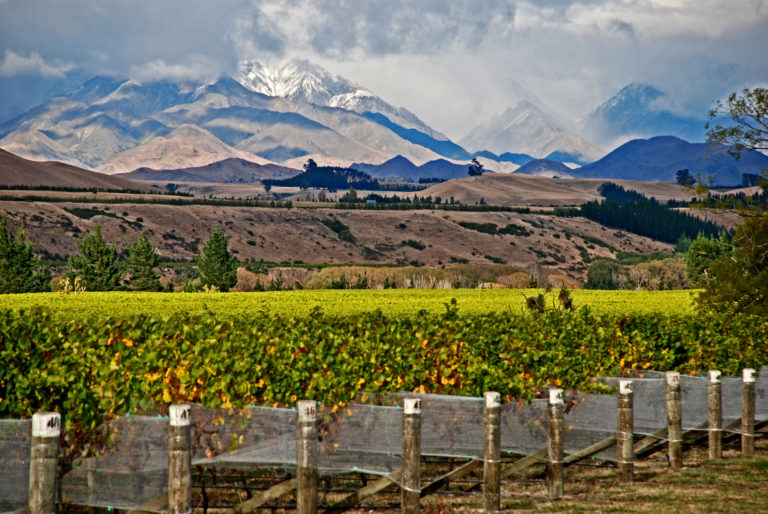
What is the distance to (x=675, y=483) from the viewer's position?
12.9m

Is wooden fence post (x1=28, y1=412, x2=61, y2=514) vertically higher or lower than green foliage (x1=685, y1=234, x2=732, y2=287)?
lower

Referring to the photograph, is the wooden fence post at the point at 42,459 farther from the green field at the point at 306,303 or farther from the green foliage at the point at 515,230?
the green foliage at the point at 515,230

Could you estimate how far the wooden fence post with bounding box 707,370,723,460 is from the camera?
14836 millimetres

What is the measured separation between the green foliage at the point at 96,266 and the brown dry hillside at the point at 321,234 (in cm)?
6206

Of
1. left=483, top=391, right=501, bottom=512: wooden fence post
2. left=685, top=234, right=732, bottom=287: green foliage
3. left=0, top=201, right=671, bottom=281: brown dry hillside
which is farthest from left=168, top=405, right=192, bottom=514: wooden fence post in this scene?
left=0, top=201, right=671, bottom=281: brown dry hillside

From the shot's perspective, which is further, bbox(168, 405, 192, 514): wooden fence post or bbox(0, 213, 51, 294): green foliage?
bbox(0, 213, 51, 294): green foliage

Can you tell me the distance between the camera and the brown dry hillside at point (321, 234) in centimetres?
13075

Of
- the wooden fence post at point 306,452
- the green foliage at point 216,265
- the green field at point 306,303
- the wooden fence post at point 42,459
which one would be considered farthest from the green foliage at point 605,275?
the wooden fence post at point 42,459

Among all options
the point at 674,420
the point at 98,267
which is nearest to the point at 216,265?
the point at 98,267

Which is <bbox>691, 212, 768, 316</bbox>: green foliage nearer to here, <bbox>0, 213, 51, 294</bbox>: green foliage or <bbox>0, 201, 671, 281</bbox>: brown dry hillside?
<bbox>0, 213, 51, 294</bbox>: green foliage

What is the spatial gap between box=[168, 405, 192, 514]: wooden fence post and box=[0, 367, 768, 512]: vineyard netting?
245 millimetres

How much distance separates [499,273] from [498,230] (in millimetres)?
96960

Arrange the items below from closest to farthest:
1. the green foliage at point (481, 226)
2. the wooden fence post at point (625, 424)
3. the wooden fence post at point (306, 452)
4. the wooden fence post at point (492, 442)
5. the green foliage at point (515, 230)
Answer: the wooden fence post at point (306, 452), the wooden fence post at point (492, 442), the wooden fence post at point (625, 424), the green foliage at point (481, 226), the green foliage at point (515, 230)

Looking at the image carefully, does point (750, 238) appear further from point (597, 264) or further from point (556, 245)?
point (556, 245)
